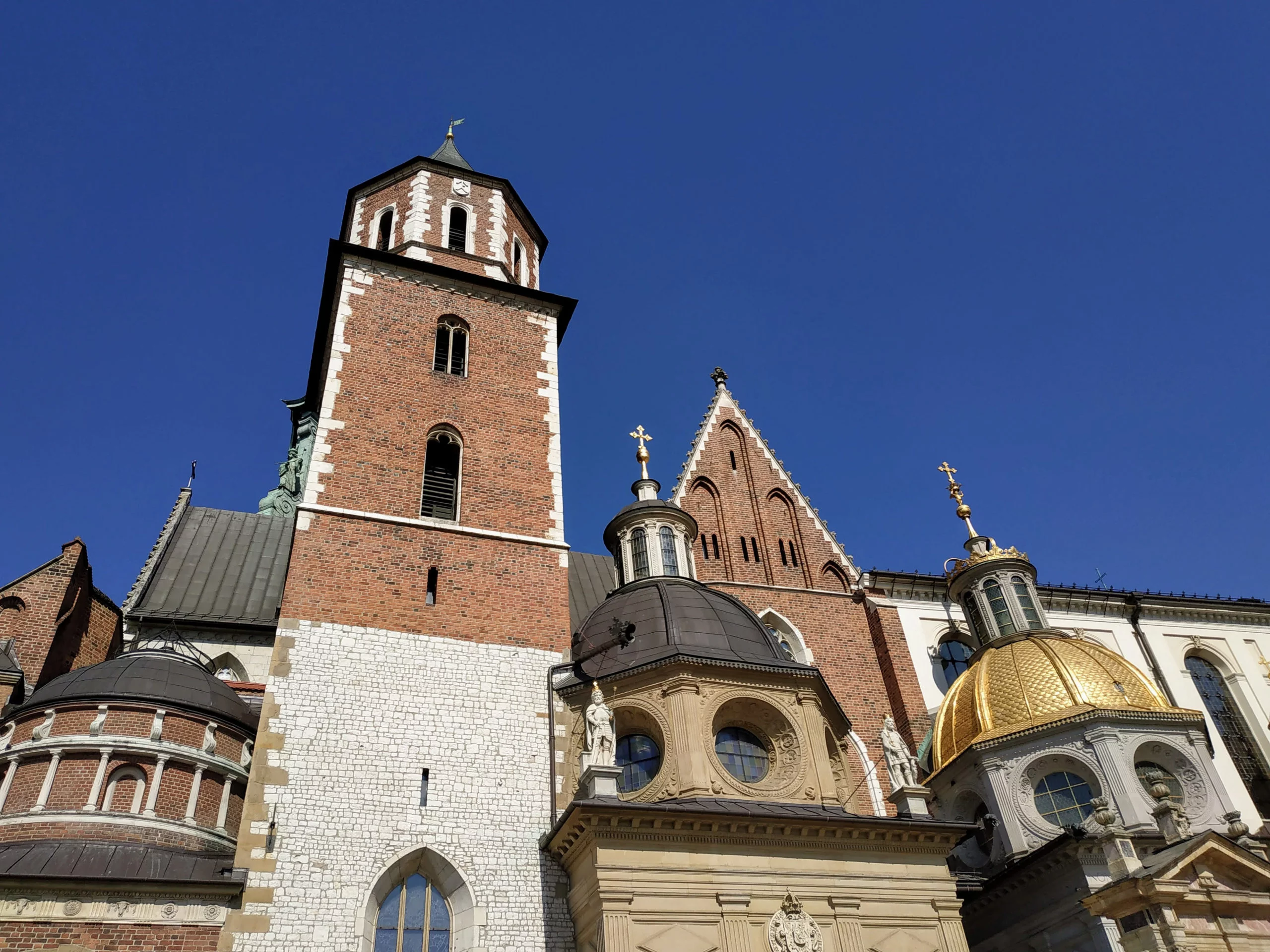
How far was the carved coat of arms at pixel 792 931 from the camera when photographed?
12.6m

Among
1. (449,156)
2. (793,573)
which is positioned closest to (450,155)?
(449,156)

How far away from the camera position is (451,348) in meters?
20.2

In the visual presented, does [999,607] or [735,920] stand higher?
[999,607]

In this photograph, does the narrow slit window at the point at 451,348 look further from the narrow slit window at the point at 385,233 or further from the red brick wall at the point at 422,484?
the narrow slit window at the point at 385,233

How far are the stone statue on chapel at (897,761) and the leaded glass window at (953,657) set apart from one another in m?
8.52

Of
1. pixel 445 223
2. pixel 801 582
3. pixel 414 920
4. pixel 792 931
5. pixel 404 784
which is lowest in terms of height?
pixel 792 931

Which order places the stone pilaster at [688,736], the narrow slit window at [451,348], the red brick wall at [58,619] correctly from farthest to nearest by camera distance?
the narrow slit window at [451,348] → the red brick wall at [58,619] → the stone pilaster at [688,736]

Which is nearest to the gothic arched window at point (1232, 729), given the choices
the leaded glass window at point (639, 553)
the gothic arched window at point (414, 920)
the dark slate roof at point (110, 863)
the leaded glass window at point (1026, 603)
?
the leaded glass window at point (1026, 603)

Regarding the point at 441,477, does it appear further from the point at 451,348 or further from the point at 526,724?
the point at 526,724

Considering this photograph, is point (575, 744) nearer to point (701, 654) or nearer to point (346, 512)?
point (701, 654)

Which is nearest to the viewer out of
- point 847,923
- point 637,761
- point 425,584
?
point 847,923

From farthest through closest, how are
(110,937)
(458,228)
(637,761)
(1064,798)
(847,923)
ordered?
(458,228)
(1064,798)
(637,761)
(847,923)
(110,937)

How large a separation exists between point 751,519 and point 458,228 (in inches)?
380

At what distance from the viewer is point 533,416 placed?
19.5 meters
